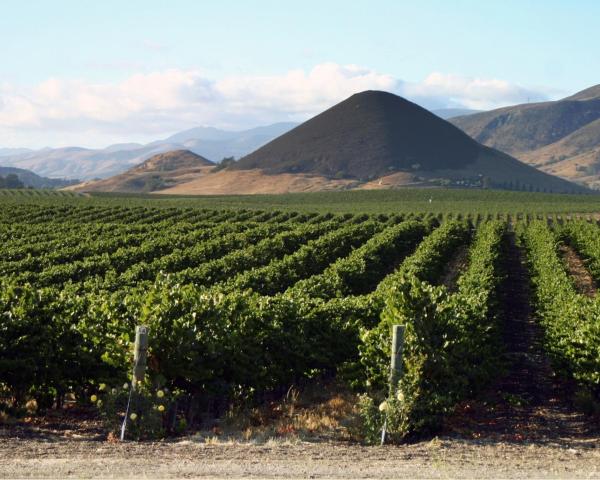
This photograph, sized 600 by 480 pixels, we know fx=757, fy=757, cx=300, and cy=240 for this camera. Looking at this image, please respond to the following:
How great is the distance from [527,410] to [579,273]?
116 feet

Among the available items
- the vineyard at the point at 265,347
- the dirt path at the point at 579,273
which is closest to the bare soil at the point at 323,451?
the vineyard at the point at 265,347

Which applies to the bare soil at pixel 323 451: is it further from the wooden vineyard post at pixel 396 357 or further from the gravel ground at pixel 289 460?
→ the wooden vineyard post at pixel 396 357

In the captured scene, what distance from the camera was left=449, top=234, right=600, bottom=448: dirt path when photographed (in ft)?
45.7

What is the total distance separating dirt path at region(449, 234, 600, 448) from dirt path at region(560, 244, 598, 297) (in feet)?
52.1

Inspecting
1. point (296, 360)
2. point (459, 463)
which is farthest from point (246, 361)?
point (459, 463)

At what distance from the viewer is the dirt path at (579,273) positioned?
41.8 meters

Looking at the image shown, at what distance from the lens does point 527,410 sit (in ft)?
53.7

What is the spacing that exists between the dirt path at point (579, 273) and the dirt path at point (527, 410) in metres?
15.9

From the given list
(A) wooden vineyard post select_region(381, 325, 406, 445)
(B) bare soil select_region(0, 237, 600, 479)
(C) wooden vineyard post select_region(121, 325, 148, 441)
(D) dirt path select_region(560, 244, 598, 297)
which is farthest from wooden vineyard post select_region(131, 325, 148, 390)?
(D) dirt path select_region(560, 244, 598, 297)

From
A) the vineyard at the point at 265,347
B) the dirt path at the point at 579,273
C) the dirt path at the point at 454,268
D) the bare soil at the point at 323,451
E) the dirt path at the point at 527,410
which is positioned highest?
the vineyard at the point at 265,347

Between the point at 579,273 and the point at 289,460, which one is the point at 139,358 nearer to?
the point at 289,460

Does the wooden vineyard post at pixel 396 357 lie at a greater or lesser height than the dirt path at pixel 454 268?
greater

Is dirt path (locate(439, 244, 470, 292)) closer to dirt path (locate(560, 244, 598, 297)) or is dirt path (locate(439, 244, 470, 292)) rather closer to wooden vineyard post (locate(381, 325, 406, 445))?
dirt path (locate(560, 244, 598, 297))

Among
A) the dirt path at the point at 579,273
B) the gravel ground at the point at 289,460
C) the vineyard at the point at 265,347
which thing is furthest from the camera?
the dirt path at the point at 579,273
